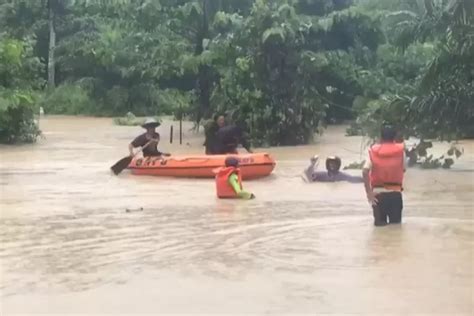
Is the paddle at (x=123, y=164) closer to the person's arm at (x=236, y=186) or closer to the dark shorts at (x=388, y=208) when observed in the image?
the person's arm at (x=236, y=186)

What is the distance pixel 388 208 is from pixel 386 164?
0.71 meters

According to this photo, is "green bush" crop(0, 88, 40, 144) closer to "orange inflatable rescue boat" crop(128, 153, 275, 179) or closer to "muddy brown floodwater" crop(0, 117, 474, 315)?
"muddy brown floodwater" crop(0, 117, 474, 315)

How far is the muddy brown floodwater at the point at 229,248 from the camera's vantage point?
848 cm

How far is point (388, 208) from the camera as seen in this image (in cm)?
1241

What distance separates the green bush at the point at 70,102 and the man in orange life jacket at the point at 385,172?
36.4 meters

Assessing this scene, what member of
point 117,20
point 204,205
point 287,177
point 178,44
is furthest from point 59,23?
point 204,205

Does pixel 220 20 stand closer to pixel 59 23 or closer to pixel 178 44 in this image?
pixel 178 44

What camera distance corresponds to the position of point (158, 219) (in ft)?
44.9

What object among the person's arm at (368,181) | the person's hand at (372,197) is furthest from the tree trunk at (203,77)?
the person's arm at (368,181)

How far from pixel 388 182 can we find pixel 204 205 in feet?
12.7

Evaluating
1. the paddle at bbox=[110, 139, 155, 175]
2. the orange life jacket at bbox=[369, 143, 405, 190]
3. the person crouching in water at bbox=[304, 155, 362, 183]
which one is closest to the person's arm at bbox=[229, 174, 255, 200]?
the person crouching in water at bbox=[304, 155, 362, 183]

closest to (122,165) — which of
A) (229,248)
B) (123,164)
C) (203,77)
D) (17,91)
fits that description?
(123,164)

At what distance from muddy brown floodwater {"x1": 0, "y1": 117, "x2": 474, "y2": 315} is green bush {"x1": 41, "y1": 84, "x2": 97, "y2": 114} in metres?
28.5

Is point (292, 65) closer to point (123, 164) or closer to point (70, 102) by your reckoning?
point (123, 164)
